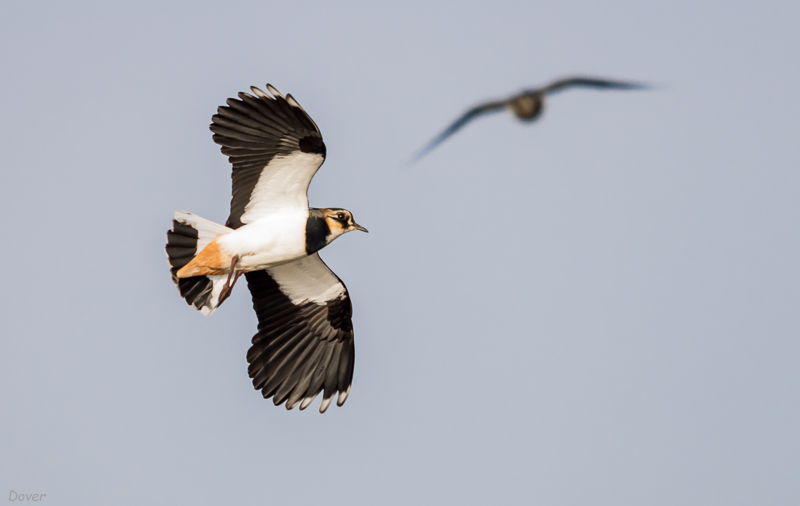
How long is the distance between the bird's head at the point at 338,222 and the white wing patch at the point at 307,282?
2.44 ft

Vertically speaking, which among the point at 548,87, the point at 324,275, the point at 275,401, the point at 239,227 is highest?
the point at 548,87

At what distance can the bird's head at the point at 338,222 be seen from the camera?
10.3 meters

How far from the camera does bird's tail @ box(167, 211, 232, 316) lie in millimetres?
10172

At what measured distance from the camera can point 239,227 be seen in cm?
1032

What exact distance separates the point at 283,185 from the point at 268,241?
25.0 inches

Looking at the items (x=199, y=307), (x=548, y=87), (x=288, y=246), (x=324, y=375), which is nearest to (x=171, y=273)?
(x=199, y=307)

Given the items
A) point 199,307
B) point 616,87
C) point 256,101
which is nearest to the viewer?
point 616,87

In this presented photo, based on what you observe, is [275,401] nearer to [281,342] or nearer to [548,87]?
[281,342]

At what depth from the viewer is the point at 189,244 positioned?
402 inches

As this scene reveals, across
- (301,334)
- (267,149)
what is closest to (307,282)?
(301,334)

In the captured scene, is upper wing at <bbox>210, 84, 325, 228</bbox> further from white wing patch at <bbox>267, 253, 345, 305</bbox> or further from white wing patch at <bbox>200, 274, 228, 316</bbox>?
white wing patch at <bbox>267, 253, 345, 305</bbox>

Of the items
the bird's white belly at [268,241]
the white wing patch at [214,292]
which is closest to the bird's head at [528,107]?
the bird's white belly at [268,241]

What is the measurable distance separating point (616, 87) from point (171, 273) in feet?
16.9

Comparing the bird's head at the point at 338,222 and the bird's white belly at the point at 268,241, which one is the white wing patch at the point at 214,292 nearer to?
the bird's white belly at the point at 268,241
